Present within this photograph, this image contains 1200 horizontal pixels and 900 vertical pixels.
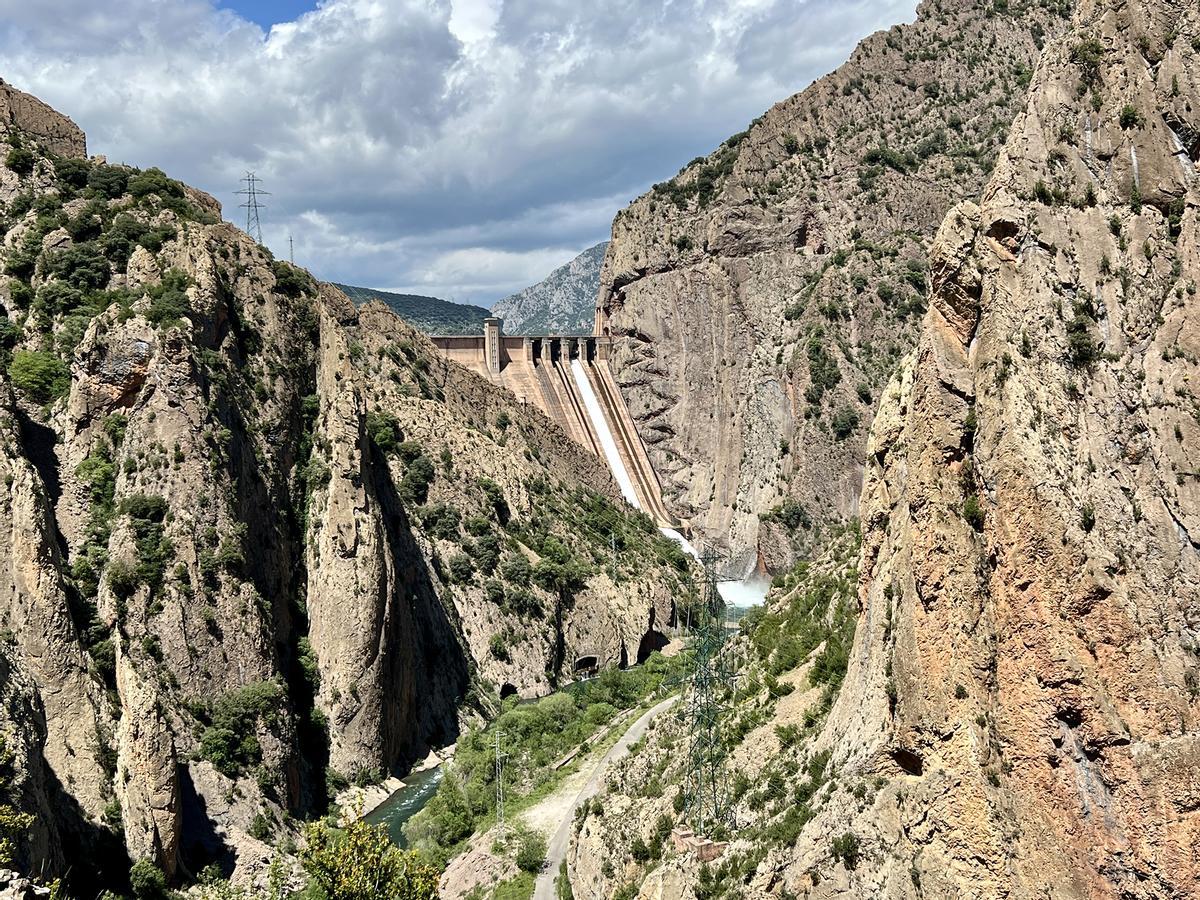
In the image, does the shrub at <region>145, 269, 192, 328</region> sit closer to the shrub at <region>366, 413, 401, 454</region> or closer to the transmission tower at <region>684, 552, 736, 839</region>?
the shrub at <region>366, 413, 401, 454</region>

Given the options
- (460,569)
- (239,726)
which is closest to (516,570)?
(460,569)

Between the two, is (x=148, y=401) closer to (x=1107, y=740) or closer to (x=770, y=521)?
(x=1107, y=740)

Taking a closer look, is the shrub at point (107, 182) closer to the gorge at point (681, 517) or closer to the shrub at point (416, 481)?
the gorge at point (681, 517)

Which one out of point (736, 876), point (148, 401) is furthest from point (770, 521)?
point (736, 876)

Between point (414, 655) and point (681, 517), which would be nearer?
point (414, 655)

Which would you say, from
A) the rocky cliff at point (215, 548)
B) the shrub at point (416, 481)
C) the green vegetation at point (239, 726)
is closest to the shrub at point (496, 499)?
the rocky cliff at point (215, 548)

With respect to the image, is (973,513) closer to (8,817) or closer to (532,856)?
(8,817)

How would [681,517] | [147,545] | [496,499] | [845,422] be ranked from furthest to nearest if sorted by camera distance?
[681,517], [845,422], [496,499], [147,545]
